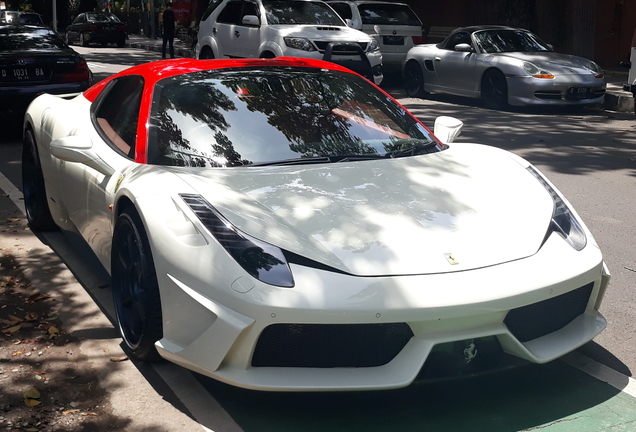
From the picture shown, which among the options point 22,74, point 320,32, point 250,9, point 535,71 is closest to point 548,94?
point 535,71

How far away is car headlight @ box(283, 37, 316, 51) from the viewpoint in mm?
14570

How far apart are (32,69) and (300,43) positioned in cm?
536

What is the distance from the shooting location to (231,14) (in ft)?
52.6

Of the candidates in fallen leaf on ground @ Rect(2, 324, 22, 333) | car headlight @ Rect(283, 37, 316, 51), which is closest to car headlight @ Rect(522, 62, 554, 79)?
car headlight @ Rect(283, 37, 316, 51)

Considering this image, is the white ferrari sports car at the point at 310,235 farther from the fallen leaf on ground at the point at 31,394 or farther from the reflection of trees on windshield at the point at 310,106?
the fallen leaf on ground at the point at 31,394

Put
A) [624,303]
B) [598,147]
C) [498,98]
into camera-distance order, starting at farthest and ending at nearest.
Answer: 1. [498,98]
2. [598,147]
3. [624,303]

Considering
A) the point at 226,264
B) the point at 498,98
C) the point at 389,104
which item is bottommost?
the point at 498,98

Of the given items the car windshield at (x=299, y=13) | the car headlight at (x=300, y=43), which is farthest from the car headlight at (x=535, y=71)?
the car windshield at (x=299, y=13)

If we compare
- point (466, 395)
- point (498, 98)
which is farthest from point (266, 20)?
point (466, 395)

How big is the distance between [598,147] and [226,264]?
7.86 m

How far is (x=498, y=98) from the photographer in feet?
45.0

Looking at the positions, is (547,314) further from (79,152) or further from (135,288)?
(79,152)

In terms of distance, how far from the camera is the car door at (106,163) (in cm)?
424

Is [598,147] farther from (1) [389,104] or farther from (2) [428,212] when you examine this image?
(2) [428,212]
